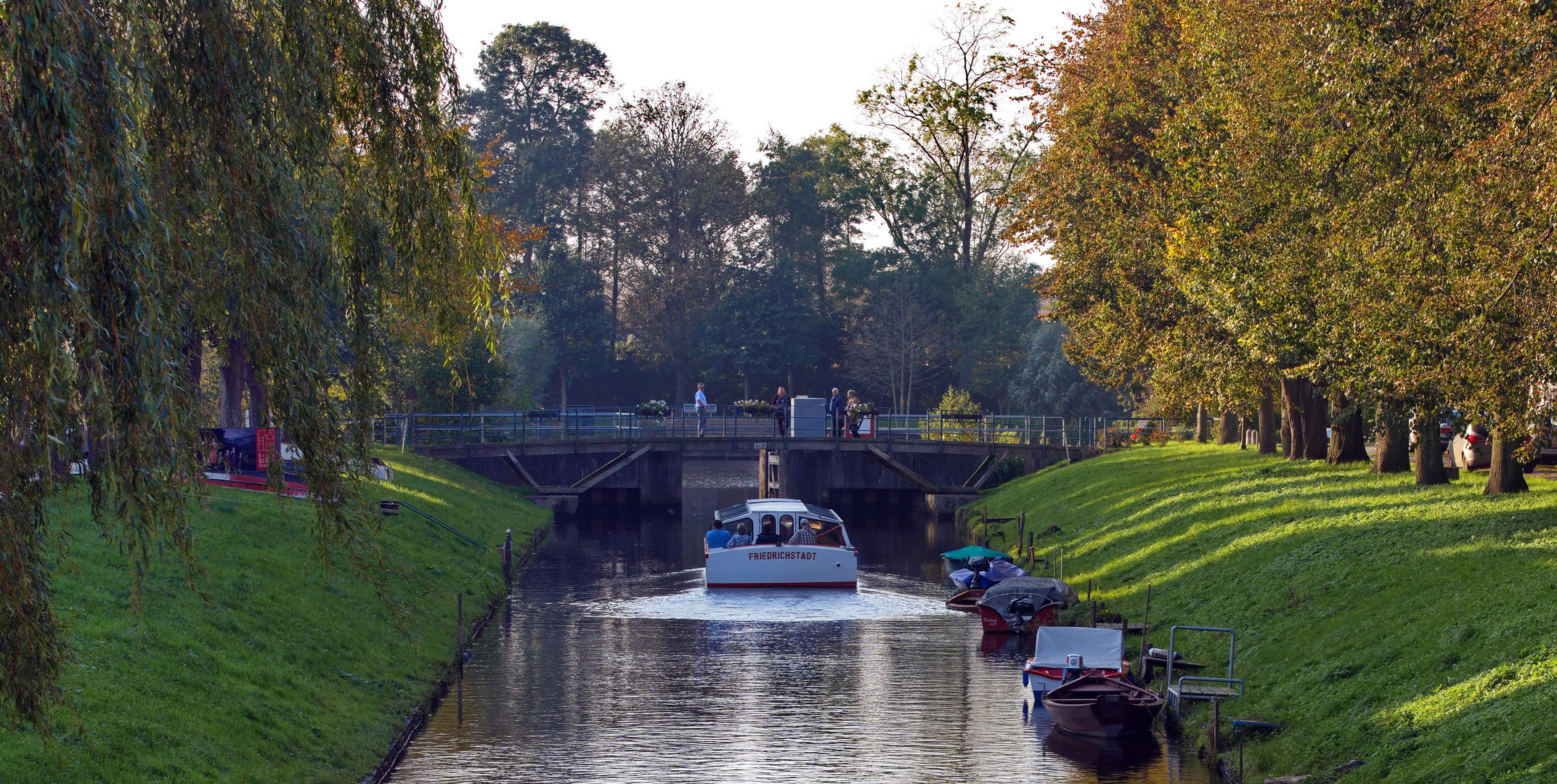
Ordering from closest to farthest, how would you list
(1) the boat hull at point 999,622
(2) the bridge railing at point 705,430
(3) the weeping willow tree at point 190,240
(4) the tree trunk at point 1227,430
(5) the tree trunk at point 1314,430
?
1. (3) the weeping willow tree at point 190,240
2. (1) the boat hull at point 999,622
3. (5) the tree trunk at point 1314,430
4. (4) the tree trunk at point 1227,430
5. (2) the bridge railing at point 705,430

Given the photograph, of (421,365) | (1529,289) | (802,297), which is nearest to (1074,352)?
(421,365)

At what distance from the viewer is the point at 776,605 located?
33812 mm

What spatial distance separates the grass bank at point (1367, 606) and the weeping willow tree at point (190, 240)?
1110 cm

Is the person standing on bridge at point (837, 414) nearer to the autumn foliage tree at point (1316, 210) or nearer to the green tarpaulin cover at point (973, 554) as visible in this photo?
the autumn foliage tree at point (1316, 210)

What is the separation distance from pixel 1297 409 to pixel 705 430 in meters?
29.5

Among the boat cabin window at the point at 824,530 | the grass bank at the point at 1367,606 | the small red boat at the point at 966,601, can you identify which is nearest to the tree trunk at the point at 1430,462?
the grass bank at the point at 1367,606

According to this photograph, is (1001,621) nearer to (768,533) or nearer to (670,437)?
(768,533)

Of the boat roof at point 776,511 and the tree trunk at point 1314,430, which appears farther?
the boat roof at point 776,511

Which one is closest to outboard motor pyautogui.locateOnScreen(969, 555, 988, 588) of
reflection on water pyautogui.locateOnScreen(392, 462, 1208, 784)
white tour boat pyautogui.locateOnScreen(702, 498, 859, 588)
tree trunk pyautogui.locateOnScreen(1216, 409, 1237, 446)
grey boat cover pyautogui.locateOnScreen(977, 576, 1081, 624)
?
reflection on water pyautogui.locateOnScreen(392, 462, 1208, 784)

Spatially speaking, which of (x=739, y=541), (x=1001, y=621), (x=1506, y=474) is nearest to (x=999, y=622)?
(x=1001, y=621)

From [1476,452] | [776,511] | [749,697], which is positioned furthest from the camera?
[776,511]

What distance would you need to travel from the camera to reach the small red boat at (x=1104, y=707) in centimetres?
1956

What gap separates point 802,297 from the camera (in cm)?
9044

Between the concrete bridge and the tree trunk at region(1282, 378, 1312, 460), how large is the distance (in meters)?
17.4
